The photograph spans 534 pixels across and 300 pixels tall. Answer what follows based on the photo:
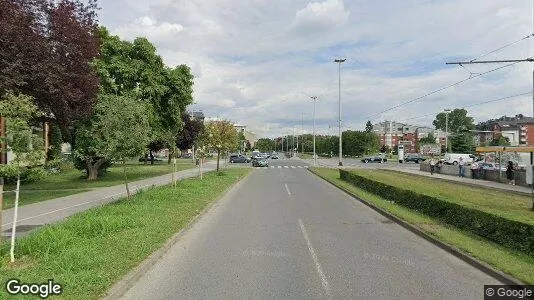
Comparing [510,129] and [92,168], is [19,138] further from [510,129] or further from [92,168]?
[510,129]

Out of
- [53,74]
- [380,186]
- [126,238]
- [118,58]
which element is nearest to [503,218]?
[126,238]

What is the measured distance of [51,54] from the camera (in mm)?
22234

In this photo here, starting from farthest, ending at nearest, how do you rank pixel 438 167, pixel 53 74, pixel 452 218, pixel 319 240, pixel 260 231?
1. pixel 438 167
2. pixel 53 74
3. pixel 452 218
4. pixel 260 231
5. pixel 319 240

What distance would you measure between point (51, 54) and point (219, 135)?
63.6ft

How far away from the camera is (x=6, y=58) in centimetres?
1944

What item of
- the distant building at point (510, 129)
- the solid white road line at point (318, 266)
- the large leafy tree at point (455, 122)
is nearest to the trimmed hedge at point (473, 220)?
the solid white road line at point (318, 266)

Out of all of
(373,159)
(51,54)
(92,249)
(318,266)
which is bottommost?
(373,159)

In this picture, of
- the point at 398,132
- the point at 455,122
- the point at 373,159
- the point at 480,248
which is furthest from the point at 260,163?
the point at 398,132

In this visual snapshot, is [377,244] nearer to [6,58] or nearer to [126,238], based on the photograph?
[126,238]

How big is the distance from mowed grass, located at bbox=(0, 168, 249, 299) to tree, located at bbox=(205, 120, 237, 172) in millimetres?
24407

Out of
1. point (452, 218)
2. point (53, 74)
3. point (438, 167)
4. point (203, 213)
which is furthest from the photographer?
point (438, 167)

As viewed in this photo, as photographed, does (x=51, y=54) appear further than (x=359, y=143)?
No

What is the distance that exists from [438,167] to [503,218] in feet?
132

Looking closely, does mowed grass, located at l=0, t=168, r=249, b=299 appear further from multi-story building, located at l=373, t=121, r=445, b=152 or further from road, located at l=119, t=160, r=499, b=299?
multi-story building, located at l=373, t=121, r=445, b=152
